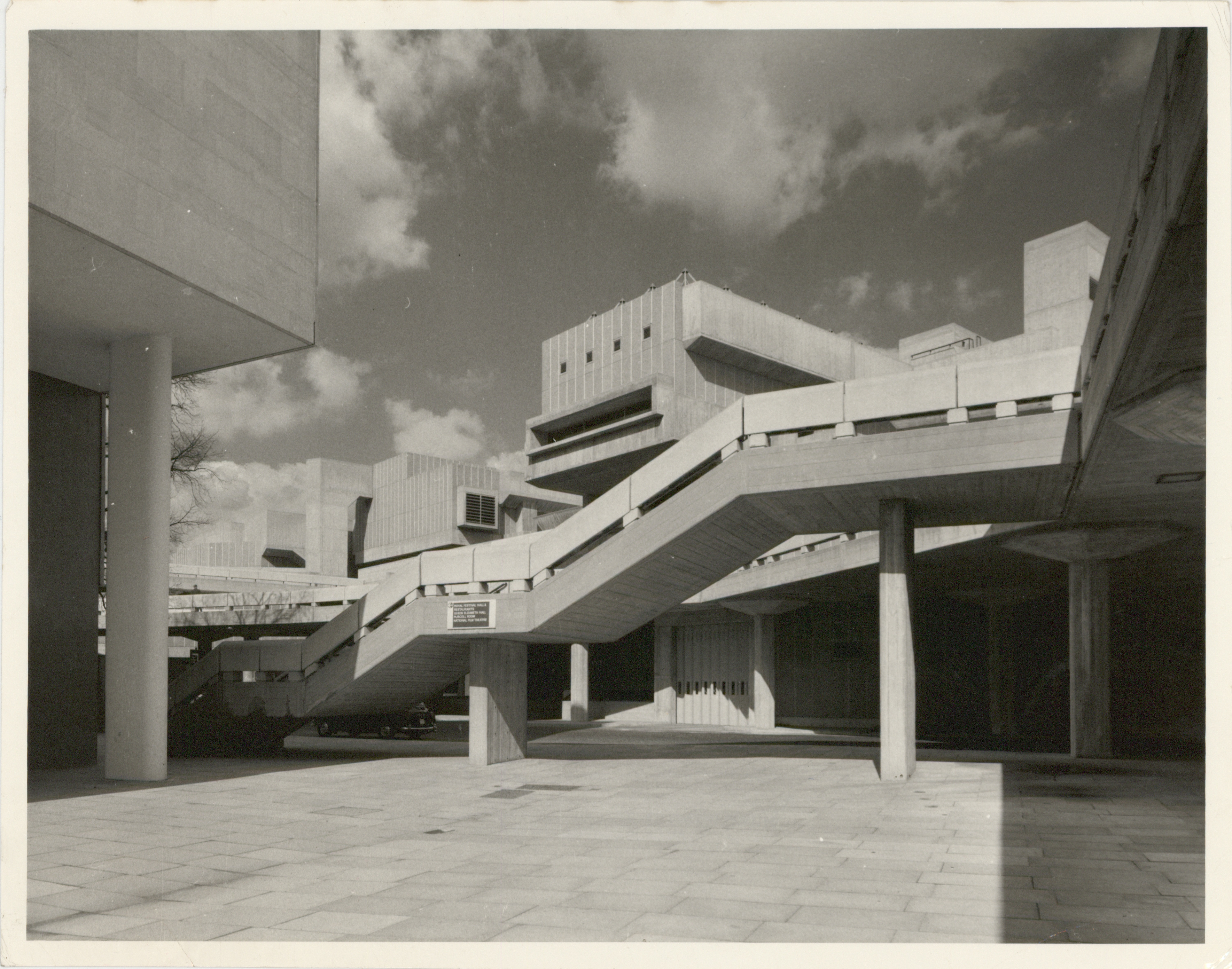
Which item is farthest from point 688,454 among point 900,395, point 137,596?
point 137,596

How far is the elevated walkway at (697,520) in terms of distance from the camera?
16.2 m

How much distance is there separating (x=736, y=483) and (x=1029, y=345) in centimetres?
2415

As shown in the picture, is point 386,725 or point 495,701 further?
point 386,725

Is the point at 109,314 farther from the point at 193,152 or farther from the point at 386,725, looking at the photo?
the point at 386,725

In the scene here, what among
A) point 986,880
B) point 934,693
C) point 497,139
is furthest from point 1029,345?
point 986,880

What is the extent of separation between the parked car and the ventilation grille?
66.9 ft

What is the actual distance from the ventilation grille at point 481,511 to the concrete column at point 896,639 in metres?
36.8

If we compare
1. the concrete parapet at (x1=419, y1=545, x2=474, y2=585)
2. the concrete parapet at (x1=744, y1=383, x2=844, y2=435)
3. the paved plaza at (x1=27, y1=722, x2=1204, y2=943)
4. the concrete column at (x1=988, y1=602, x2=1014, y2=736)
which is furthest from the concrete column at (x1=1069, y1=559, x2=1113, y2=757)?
the concrete parapet at (x1=419, y1=545, x2=474, y2=585)

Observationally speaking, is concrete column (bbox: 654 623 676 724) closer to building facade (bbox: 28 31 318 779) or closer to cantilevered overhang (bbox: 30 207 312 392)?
building facade (bbox: 28 31 318 779)

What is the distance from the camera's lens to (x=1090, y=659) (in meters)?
23.2

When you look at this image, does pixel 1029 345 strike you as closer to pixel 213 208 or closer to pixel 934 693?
pixel 934 693

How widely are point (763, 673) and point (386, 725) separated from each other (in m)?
14.7

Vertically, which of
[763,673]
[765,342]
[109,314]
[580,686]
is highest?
[765,342]

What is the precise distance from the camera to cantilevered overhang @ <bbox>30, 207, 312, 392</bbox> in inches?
622
